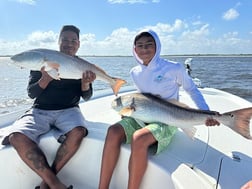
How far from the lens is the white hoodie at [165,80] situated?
258 centimetres

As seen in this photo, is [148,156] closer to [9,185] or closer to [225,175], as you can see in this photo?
[225,175]

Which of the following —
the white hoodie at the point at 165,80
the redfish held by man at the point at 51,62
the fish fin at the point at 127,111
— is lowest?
the fish fin at the point at 127,111

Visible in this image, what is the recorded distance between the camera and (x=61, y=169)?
2631 mm

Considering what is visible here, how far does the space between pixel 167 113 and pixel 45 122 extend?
3.73 ft

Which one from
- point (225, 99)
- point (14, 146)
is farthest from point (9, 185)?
point (225, 99)

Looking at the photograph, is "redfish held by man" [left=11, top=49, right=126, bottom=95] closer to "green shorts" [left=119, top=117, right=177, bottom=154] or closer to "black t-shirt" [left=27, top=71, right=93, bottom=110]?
"black t-shirt" [left=27, top=71, right=93, bottom=110]

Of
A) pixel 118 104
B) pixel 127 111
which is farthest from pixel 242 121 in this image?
pixel 118 104

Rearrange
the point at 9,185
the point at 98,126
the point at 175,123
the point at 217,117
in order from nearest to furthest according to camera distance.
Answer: the point at 217,117 → the point at 175,123 → the point at 9,185 → the point at 98,126

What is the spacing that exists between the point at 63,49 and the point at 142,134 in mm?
1295

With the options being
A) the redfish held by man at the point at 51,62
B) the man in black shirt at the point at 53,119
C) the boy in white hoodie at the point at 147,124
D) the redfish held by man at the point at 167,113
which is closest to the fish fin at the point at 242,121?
the redfish held by man at the point at 167,113

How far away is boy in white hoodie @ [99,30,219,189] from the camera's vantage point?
2113 millimetres

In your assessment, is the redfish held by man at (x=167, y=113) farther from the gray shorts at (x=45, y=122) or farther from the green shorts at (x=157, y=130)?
the gray shorts at (x=45, y=122)

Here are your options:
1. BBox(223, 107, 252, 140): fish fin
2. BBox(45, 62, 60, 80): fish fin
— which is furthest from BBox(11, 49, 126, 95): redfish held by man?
BBox(223, 107, 252, 140): fish fin

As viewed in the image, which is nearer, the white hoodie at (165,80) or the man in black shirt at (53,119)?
the man in black shirt at (53,119)
